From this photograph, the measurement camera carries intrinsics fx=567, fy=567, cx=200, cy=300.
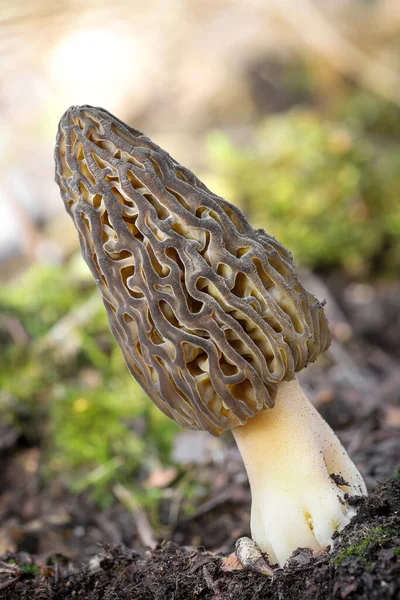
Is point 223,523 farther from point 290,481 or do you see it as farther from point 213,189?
point 213,189

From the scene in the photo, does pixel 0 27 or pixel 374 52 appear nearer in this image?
pixel 0 27

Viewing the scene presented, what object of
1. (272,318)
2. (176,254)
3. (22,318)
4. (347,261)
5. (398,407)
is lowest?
(398,407)

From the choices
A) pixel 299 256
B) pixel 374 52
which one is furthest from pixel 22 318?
pixel 374 52

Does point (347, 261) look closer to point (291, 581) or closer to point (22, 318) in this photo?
point (22, 318)

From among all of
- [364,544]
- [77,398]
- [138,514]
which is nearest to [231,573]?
[364,544]

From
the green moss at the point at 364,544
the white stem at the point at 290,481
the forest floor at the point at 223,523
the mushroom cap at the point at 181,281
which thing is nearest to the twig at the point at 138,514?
the forest floor at the point at 223,523

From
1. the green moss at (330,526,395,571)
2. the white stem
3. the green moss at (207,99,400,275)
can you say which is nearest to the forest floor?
the green moss at (330,526,395,571)
